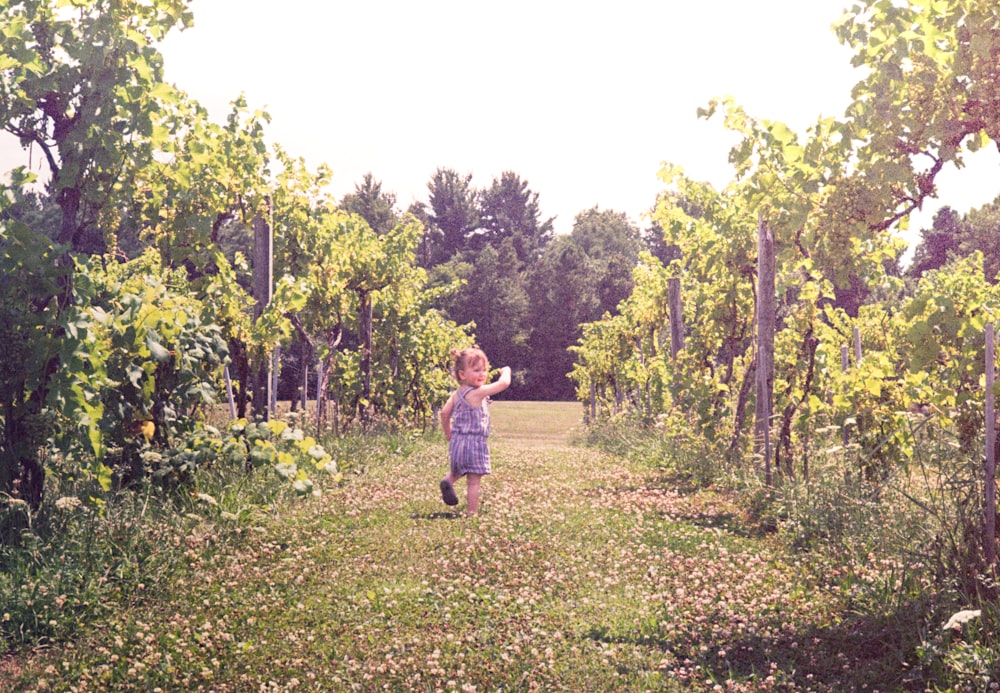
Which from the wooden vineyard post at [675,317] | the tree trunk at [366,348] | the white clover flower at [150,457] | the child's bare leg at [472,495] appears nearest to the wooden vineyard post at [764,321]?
the child's bare leg at [472,495]

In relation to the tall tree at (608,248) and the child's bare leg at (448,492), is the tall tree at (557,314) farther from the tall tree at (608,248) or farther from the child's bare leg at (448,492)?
the child's bare leg at (448,492)

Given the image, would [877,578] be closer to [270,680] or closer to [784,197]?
[784,197]

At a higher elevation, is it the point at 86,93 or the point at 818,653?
the point at 86,93

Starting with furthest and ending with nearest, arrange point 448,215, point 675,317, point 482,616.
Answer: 1. point 448,215
2. point 675,317
3. point 482,616

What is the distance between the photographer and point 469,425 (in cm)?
894

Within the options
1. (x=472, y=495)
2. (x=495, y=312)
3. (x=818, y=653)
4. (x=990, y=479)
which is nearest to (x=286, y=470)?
(x=472, y=495)

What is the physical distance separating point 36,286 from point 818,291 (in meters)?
8.12

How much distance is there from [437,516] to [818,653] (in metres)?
4.41

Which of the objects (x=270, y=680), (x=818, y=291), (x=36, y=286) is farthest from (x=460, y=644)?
(x=818, y=291)

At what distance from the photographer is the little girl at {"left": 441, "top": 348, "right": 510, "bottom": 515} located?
28.8ft

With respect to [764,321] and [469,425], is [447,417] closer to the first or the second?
[469,425]

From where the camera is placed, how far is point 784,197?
20.5 ft

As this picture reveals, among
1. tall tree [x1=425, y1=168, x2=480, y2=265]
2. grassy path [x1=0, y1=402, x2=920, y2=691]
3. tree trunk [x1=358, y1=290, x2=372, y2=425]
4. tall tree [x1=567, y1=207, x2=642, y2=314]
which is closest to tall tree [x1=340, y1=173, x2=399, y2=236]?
tall tree [x1=425, y1=168, x2=480, y2=265]

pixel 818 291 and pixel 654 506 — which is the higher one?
pixel 818 291
